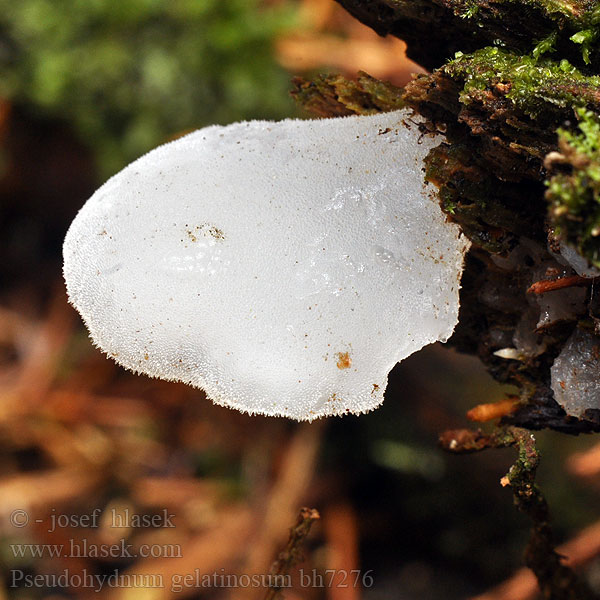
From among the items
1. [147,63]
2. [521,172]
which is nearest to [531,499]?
[521,172]

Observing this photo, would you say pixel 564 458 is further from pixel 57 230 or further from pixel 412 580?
pixel 57 230

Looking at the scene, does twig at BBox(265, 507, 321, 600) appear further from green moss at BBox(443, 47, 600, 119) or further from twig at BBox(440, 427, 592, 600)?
green moss at BBox(443, 47, 600, 119)

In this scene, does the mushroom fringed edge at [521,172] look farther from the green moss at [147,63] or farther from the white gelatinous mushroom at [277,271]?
the green moss at [147,63]

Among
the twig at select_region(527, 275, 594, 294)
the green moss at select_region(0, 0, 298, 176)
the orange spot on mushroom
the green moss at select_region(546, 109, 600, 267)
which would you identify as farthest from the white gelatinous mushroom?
the green moss at select_region(0, 0, 298, 176)

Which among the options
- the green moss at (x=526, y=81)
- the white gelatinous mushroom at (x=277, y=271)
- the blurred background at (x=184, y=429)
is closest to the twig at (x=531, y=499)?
the white gelatinous mushroom at (x=277, y=271)

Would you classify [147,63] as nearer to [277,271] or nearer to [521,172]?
[277,271]

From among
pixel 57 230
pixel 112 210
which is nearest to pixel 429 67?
pixel 112 210
